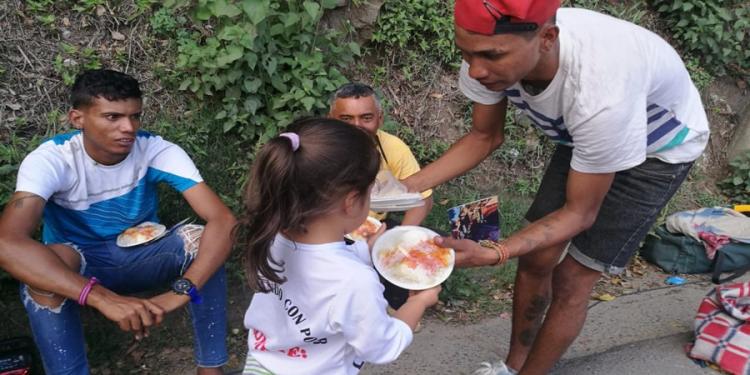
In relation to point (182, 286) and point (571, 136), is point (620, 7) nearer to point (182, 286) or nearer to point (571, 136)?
point (571, 136)

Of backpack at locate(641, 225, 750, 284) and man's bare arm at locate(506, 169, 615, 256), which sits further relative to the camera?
backpack at locate(641, 225, 750, 284)

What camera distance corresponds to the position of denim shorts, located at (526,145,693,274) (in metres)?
2.37

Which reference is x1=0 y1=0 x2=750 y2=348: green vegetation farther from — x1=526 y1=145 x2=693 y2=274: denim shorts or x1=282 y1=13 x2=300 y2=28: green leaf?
x1=526 y1=145 x2=693 y2=274: denim shorts

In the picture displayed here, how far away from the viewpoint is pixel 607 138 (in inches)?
79.0

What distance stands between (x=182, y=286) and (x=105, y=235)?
504mm

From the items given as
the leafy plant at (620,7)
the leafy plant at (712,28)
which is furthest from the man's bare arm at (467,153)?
the leafy plant at (712,28)

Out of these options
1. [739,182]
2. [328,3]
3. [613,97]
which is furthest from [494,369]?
[739,182]

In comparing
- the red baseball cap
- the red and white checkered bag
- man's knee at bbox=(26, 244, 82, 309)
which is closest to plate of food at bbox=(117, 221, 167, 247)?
man's knee at bbox=(26, 244, 82, 309)

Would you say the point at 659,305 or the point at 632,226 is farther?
the point at 659,305

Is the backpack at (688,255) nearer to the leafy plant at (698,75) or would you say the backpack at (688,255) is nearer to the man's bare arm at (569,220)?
the leafy plant at (698,75)

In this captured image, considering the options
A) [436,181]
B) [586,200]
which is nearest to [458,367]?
[436,181]

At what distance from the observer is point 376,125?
9.53ft

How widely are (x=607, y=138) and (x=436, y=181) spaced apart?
32.9 inches

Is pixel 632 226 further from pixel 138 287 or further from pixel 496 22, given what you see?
pixel 138 287
